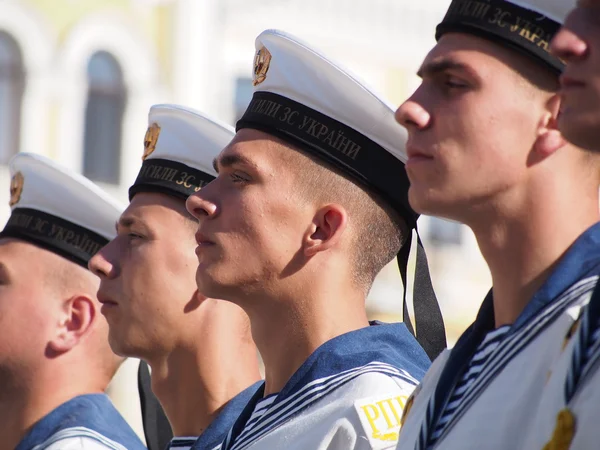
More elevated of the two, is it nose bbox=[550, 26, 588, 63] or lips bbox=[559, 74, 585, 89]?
nose bbox=[550, 26, 588, 63]

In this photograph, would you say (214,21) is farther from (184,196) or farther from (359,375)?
(359,375)

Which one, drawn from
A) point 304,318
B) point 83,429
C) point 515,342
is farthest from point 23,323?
point 515,342

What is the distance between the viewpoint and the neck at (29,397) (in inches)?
214

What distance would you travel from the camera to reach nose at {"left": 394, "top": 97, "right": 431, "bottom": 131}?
3.24 meters

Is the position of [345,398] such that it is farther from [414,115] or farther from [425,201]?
[414,115]

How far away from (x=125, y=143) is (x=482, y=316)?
1380cm

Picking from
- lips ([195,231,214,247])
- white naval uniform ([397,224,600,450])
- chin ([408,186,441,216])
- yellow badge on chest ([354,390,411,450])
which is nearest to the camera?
white naval uniform ([397,224,600,450])

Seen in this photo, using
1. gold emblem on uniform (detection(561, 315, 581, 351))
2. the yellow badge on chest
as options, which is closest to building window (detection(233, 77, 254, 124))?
the yellow badge on chest

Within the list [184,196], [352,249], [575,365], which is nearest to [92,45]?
[184,196]

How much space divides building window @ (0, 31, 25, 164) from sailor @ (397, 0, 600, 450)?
1328cm

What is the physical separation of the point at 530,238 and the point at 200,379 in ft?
6.29

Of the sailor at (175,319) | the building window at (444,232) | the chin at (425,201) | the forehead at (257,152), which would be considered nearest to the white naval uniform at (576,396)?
the chin at (425,201)

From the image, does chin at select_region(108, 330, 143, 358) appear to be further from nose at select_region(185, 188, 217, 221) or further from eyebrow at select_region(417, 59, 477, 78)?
eyebrow at select_region(417, 59, 477, 78)

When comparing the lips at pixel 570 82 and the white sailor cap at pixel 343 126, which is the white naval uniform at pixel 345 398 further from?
the lips at pixel 570 82
